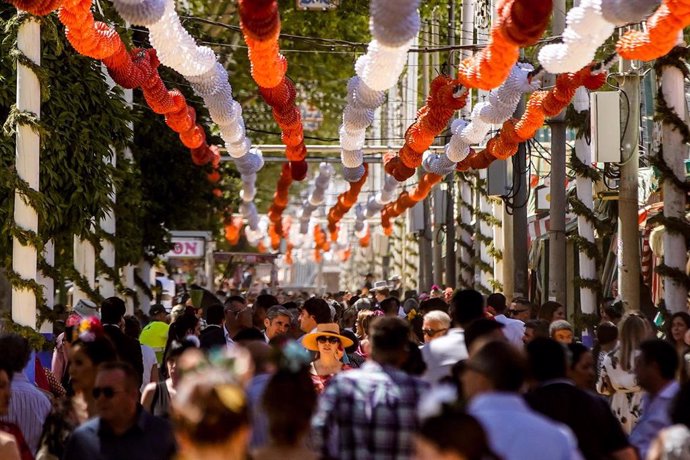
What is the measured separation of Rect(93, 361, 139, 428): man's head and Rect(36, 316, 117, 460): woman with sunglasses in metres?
0.39

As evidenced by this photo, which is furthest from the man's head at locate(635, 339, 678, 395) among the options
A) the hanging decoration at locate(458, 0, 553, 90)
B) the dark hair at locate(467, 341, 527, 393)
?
the hanging decoration at locate(458, 0, 553, 90)

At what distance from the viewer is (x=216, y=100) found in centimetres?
1988

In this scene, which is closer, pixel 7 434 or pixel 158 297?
pixel 7 434

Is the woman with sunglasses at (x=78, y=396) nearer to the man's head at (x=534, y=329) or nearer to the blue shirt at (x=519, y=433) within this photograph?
the blue shirt at (x=519, y=433)

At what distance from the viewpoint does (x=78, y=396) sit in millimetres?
10047

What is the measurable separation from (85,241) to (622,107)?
26.2ft

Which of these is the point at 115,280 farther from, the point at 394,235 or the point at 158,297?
the point at 394,235

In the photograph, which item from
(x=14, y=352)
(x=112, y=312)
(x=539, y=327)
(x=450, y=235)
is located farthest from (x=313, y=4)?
(x=14, y=352)

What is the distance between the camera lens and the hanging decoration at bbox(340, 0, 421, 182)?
12258 millimetres

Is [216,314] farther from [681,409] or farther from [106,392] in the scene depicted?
[681,409]

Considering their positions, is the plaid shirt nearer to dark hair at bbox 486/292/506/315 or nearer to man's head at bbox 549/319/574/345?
man's head at bbox 549/319/574/345

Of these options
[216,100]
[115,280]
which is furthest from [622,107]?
[115,280]

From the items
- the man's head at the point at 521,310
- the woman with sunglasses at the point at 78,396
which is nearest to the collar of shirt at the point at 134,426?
the woman with sunglasses at the point at 78,396

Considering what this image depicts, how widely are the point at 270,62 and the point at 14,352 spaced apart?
6.67 m
